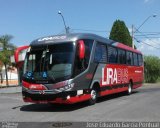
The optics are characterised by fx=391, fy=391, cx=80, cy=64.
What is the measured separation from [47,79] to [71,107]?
2248 millimetres

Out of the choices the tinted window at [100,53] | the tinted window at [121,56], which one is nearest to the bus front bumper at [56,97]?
the tinted window at [100,53]

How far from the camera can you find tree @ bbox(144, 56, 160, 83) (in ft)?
→ 171

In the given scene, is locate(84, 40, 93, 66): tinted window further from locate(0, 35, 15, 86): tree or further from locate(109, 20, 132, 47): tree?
locate(0, 35, 15, 86): tree

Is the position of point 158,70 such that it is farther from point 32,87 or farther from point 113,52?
point 32,87

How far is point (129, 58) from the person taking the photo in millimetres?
24188

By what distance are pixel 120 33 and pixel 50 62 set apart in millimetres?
36544

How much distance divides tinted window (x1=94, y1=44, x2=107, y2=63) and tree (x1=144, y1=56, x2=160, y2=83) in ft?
111

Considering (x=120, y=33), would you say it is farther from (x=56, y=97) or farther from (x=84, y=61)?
(x=56, y=97)

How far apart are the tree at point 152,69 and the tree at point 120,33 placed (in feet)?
13.2

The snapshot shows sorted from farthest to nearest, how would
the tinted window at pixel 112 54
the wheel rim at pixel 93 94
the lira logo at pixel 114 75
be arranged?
the tinted window at pixel 112 54, the lira logo at pixel 114 75, the wheel rim at pixel 93 94

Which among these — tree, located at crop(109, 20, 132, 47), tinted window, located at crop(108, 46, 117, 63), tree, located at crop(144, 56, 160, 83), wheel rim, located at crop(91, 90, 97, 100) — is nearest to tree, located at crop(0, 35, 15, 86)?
tree, located at crop(109, 20, 132, 47)

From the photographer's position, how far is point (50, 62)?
51.0 feet

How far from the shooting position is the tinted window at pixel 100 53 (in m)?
18.0

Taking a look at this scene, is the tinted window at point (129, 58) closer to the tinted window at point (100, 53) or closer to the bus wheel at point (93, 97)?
the tinted window at point (100, 53)
